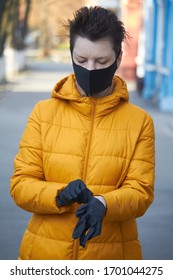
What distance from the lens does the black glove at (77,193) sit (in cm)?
314

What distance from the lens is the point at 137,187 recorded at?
133 inches

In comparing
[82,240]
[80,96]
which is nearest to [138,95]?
[80,96]

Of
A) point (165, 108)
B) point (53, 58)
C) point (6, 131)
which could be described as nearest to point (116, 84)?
point (6, 131)

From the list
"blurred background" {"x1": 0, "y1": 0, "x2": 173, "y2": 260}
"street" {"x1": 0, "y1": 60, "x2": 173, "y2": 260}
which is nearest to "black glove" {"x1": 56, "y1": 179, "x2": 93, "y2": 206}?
"blurred background" {"x1": 0, "y1": 0, "x2": 173, "y2": 260}

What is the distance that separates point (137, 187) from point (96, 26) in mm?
640

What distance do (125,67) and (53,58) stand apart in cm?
3409

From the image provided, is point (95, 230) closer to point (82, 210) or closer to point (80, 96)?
point (82, 210)

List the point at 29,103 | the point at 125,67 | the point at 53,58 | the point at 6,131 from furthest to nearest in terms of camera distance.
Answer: the point at 53,58 → the point at 125,67 → the point at 29,103 → the point at 6,131

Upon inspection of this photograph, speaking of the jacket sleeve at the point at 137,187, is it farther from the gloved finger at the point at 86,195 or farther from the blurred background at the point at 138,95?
the blurred background at the point at 138,95

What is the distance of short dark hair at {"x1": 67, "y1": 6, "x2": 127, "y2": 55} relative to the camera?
3316 mm

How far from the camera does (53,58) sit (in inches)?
2584

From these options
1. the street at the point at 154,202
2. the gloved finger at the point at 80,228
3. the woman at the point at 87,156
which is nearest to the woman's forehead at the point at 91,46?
the woman at the point at 87,156
